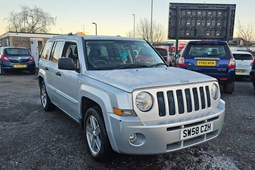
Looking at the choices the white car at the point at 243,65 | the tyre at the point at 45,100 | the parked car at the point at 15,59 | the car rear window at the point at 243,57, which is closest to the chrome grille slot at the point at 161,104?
the tyre at the point at 45,100

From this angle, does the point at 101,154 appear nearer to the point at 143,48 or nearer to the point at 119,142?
the point at 119,142

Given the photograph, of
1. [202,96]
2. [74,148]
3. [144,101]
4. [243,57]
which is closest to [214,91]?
[202,96]

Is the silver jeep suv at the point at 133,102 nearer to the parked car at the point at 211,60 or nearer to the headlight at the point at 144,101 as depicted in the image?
the headlight at the point at 144,101

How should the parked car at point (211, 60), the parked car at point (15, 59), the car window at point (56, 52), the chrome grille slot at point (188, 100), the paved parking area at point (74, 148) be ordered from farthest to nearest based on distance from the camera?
the parked car at point (15, 59) < the parked car at point (211, 60) < the car window at point (56, 52) < the paved parking area at point (74, 148) < the chrome grille slot at point (188, 100)

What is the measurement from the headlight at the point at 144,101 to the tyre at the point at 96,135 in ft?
1.98

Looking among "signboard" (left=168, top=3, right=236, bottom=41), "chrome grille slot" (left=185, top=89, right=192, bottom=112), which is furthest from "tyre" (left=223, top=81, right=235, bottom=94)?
"signboard" (left=168, top=3, right=236, bottom=41)

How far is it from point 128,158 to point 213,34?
2093 centimetres

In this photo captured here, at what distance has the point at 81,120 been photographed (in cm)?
352

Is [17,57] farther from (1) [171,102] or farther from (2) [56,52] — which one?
(1) [171,102]

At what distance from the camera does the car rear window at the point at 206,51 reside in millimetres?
6918

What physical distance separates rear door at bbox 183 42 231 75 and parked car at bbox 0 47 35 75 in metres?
9.52

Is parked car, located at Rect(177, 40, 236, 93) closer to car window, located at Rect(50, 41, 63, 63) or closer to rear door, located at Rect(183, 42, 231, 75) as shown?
rear door, located at Rect(183, 42, 231, 75)

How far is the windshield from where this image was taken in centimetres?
353

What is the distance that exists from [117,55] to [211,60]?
156 inches
